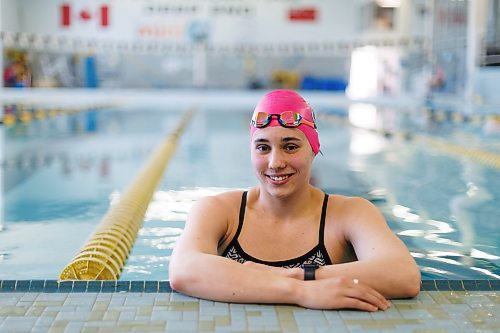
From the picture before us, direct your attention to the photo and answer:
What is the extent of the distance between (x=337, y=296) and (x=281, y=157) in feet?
1.49

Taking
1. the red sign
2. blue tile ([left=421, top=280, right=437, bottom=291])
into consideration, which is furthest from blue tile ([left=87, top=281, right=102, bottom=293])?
the red sign

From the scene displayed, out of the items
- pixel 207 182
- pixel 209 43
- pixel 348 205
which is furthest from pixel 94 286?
pixel 209 43

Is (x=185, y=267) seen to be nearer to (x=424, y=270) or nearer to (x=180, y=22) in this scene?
(x=424, y=270)

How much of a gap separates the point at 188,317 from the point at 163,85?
18858 mm

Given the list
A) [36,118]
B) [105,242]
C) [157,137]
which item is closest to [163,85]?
[36,118]

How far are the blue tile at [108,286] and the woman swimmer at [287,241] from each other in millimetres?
173

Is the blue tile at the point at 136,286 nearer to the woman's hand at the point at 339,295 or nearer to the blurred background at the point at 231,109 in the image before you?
the woman's hand at the point at 339,295

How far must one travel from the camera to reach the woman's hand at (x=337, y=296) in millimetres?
1987

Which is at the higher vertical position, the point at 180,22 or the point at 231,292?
the point at 180,22

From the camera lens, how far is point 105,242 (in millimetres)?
2996

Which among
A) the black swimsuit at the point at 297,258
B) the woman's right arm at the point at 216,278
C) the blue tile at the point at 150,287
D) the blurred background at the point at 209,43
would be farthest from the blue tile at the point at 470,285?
the blurred background at the point at 209,43

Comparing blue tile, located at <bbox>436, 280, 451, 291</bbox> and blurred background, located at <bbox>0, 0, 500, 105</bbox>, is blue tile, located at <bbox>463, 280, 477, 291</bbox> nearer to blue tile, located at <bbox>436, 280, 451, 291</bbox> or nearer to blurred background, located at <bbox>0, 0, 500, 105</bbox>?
blue tile, located at <bbox>436, 280, 451, 291</bbox>

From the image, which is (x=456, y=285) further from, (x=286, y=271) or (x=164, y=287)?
(x=164, y=287)

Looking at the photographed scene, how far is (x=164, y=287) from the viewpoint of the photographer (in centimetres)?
217
